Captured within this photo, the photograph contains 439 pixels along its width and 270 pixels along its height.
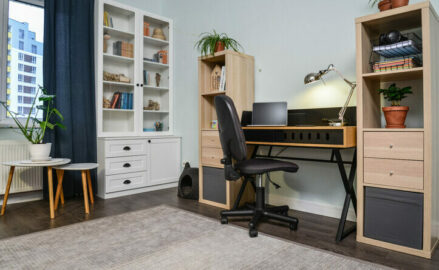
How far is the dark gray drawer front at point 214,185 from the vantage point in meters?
2.82

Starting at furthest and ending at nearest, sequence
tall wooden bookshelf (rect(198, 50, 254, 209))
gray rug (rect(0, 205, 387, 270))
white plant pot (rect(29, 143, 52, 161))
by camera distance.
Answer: tall wooden bookshelf (rect(198, 50, 254, 209)) → white plant pot (rect(29, 143, 52, 161)) → gray rug (rect(0, 205, 387, 270))

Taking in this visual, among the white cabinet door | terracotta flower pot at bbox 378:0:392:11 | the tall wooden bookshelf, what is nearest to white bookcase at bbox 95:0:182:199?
the white cabinet door

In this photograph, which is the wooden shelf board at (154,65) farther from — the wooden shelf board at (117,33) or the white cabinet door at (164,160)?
the white cabinet door at (164,160)

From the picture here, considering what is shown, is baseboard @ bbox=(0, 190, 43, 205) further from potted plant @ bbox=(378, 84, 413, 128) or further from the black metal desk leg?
potted plant @ bbox=(378, 84, 413, 128)

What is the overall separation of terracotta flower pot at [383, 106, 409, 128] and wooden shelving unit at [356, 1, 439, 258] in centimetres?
10

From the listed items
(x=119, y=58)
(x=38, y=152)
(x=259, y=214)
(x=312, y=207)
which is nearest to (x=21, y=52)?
(x=119, y=58)

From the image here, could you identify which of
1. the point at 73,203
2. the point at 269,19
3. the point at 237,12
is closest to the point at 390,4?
the point at 269,19

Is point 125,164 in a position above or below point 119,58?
below

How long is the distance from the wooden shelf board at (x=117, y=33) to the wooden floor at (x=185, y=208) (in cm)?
199

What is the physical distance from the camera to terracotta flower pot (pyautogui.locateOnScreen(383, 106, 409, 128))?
1869 millimetres

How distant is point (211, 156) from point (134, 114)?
133cm

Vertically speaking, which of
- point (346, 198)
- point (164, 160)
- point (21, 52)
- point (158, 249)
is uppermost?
point (21, 52)

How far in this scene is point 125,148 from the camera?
3.35 metres

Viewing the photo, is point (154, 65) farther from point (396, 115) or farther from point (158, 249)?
point (396, 115)
